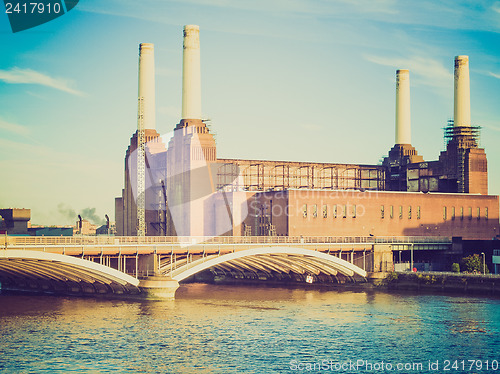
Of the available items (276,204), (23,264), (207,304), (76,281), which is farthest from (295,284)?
(23,264)

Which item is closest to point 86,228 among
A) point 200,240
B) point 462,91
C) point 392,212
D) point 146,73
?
point 146,73

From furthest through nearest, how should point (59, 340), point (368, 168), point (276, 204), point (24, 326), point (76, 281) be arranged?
point (368, 168) < point (276, 204) < point (76, 281) < point (24, 326) < point (59, 340)

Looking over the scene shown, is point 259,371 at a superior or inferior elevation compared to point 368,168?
inferior

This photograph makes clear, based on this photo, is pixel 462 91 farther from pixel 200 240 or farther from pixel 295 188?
pixel 200 240

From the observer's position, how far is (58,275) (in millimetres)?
75500

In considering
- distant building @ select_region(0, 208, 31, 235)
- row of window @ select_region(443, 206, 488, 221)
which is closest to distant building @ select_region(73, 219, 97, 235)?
distant building @ select_region(0, 208, 31, 235)

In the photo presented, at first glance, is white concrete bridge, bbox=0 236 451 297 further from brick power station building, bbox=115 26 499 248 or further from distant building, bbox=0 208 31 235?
distant building, bbox=0 208 31 235

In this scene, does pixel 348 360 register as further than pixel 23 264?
No

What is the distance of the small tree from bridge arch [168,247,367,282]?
39.1 ft

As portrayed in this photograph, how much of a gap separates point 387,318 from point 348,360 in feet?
54.9

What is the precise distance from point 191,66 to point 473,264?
47.5 meters

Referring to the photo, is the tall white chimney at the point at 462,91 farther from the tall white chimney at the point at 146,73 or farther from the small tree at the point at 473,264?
the tall white chimney at the point at 146,73

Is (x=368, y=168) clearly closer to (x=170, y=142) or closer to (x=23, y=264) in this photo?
(x=170, y=142)

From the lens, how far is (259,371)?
149 feet
